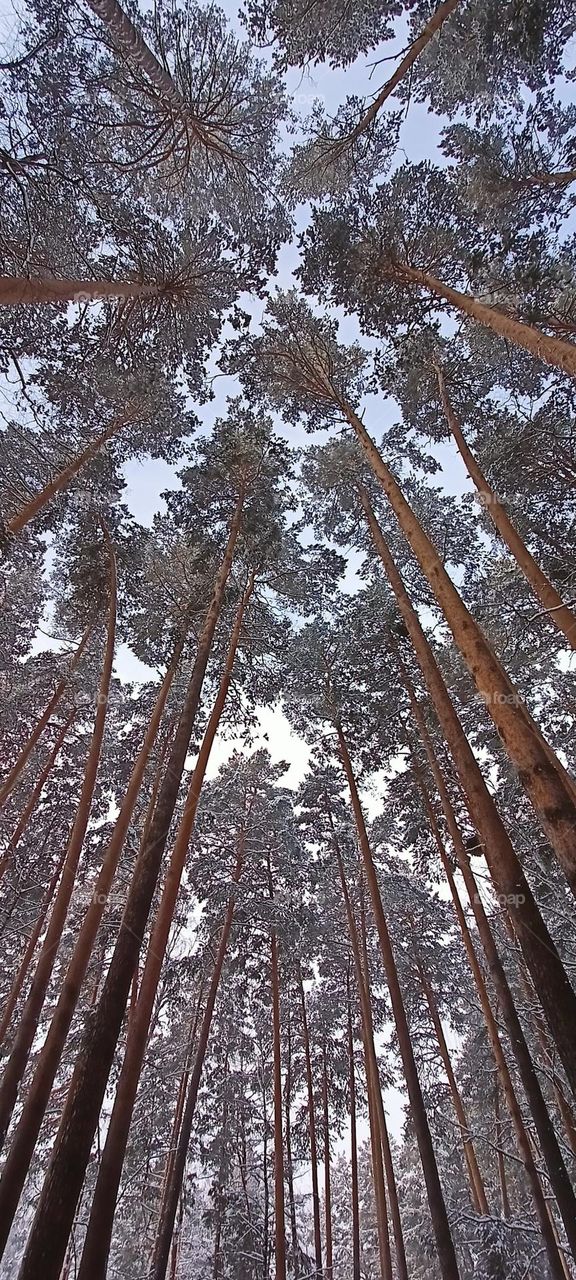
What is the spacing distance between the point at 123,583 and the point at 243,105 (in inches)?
352

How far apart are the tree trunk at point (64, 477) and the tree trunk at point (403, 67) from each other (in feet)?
19.3

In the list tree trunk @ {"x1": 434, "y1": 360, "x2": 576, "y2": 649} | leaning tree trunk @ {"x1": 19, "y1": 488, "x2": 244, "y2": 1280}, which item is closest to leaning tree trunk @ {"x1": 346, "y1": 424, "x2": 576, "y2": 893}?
tree trunk @ {"x1": 434, "y1": 360, "x2": 576, "y2": 649}

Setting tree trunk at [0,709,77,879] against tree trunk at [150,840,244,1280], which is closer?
tree trunk at [150,840,244,1280]

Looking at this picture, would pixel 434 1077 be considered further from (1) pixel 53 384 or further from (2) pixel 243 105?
(2) pixel 243 105

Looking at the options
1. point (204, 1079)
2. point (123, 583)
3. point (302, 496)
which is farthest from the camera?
point (204, 1079)

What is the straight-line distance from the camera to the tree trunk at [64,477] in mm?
8664

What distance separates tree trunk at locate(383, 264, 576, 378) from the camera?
18.2 ft

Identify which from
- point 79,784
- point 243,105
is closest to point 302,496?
point 243,105

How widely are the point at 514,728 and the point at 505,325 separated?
16.1ft

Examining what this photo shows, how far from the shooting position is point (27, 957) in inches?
469

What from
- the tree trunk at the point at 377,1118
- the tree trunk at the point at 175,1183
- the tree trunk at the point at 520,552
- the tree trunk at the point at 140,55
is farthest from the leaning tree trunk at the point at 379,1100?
the tree trunk at the point at 140,55

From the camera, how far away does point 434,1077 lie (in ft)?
59.0

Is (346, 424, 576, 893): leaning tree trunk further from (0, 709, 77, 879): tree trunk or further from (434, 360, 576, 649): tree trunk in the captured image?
(0, 709, 77, 879): tree trunk

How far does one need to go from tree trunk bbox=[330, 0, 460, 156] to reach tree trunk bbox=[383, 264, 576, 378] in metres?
1.88
